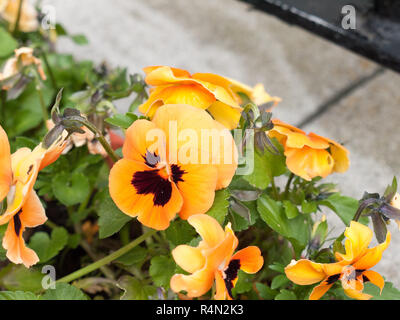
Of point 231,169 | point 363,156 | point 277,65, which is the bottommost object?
point 363,156

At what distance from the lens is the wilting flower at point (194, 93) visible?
0.71 meters

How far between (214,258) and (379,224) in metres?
0.25

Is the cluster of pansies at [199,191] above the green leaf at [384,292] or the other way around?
above

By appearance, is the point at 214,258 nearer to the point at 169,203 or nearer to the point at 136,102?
the point at 169,203

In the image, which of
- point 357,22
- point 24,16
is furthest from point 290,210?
point 357,22

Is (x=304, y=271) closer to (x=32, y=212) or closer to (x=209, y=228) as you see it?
(x=209, y=228)

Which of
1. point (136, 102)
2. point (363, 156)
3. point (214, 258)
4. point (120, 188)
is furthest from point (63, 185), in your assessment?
point (363, 156)

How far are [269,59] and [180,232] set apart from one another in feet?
3.41

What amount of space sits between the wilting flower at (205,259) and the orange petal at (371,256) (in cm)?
16

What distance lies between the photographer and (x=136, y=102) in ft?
3.09

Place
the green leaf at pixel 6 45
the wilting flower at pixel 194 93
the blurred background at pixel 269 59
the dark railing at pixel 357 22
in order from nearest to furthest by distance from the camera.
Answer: the wilting flower at pixel 194 93 → the green leaf at pixel 6 45 → the blurred background at pixel 269 59 → the dark railing at pixel 357 22

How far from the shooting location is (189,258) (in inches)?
23.3

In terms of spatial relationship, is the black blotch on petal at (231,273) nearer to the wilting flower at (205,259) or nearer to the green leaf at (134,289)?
the wilting flower at (205,259)

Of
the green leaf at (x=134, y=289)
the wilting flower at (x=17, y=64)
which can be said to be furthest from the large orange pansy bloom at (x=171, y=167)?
the wilting flower at (x=17, y=64)
